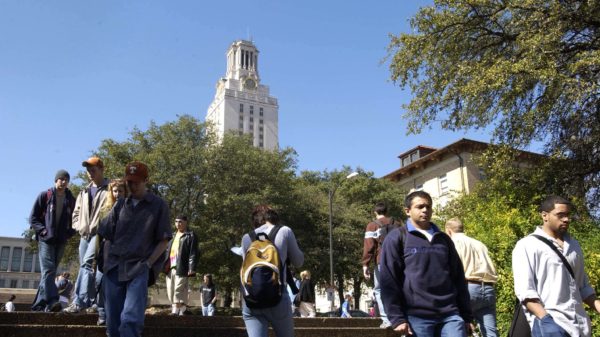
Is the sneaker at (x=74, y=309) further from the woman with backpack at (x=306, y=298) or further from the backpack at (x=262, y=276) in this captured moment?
the woman with backpack at (x=306, y=298)

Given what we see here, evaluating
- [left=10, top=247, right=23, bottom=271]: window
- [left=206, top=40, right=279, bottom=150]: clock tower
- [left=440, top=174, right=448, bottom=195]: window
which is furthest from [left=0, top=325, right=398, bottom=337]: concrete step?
[left=206, top=40, right=279, bottom=150]: clock tower

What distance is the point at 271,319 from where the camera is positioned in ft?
14.6

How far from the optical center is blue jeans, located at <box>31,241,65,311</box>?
6852mm

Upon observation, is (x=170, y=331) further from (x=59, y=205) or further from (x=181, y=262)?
(x=59, y=205)

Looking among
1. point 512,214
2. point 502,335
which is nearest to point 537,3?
point 512,214

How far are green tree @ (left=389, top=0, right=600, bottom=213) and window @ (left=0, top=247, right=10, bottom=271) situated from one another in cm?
11616

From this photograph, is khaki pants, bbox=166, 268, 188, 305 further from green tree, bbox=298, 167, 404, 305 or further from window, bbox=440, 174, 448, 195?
window, bbox=440, 174, 448, 195

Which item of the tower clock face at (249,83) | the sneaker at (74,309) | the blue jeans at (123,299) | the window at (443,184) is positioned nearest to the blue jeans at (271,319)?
the blue jeans at (123,299)

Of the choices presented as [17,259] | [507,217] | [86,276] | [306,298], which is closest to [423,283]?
[86,276]

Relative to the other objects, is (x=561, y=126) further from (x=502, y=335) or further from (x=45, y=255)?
(x=45, y=255)

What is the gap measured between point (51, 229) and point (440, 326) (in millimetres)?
5442

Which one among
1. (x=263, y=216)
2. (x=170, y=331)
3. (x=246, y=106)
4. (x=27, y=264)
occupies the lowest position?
(x=170, y=331)

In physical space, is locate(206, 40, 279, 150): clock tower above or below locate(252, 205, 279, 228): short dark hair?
above

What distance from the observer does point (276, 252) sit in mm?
4566
